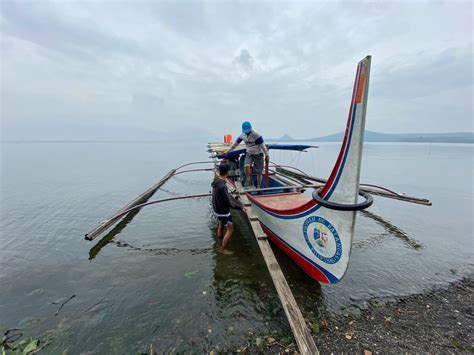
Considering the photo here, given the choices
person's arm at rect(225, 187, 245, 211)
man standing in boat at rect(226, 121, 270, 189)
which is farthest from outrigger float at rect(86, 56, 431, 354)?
man standing in boat at rect(226, 121, 270, 189)

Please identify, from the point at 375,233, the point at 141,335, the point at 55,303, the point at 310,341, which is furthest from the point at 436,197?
the point at 55,303

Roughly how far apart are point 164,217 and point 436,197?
62.1 ft

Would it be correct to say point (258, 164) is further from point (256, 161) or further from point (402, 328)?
point (402, 328)

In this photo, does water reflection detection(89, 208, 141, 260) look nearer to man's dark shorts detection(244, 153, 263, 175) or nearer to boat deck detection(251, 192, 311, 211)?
boat deck detection(251, 192, 311, 211)

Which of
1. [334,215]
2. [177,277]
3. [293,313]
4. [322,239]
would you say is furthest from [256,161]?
[293,313]

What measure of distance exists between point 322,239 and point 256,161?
468 cm

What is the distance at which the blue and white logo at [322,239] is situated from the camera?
4.13m

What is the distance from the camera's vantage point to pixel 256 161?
28.1 feet

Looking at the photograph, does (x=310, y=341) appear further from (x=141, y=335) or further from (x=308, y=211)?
(x=141, y=335)

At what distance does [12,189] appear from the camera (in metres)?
17.5

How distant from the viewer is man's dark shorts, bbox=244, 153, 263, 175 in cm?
845

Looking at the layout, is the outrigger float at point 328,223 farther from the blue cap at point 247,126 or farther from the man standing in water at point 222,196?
the blue cap at point 247,126

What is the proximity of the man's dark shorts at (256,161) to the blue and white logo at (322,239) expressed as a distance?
4.12 m

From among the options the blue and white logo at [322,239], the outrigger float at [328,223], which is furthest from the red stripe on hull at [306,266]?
the blue and white logo at [322,239]
